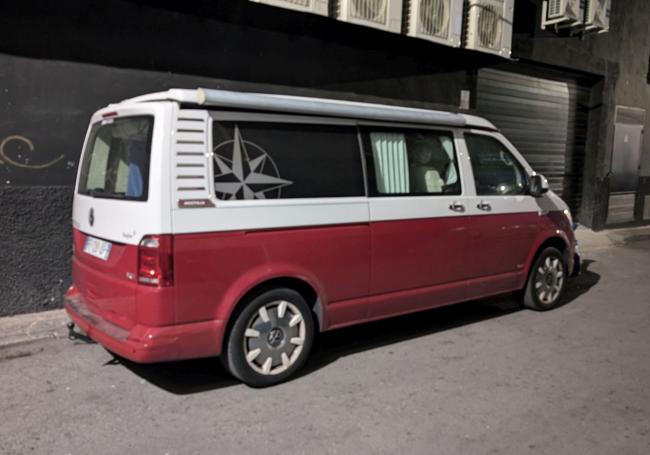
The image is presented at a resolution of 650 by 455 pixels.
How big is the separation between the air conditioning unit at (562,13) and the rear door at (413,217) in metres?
6.56

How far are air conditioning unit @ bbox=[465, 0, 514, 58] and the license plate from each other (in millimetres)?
6955

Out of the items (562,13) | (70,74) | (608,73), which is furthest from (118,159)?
(608,73)

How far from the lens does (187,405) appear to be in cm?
395

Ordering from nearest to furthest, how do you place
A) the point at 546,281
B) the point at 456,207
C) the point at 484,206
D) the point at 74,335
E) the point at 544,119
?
the point at 74,335, the point at 456,207, the point at 484,206, the point at 546,281, the point at 544,119

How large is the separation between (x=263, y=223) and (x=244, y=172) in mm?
374

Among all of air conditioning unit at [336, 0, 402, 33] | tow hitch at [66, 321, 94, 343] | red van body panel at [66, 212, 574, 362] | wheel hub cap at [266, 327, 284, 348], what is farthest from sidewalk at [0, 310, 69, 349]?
Answer: air conditioning unit at [336, 0, 402, 33]

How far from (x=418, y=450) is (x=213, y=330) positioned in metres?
1.51

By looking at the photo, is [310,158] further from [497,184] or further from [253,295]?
[497,184]

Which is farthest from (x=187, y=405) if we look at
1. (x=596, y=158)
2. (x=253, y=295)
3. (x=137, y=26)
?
(x=596, y=158)

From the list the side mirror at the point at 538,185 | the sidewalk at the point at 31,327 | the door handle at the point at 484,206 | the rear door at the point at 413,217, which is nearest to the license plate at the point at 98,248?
the sidewalk at the point at 31,327

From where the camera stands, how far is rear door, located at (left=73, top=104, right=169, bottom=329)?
375 centimetres

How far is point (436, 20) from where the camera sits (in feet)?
28.4

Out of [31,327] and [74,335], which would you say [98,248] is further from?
[31,327]

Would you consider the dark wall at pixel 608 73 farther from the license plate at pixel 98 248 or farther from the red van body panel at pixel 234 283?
the license plate at pixel 98 248
